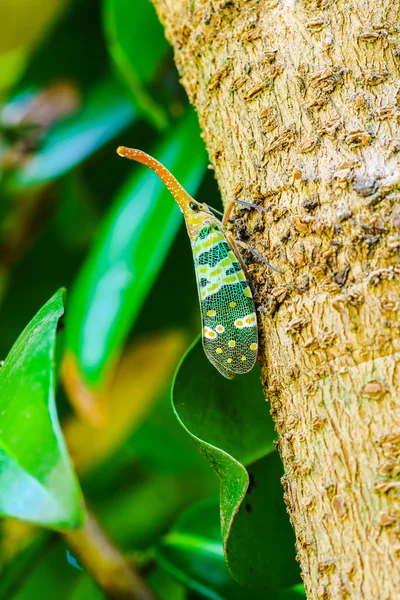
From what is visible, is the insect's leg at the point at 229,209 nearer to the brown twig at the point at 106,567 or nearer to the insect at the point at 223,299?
the insect at the point at 223,299

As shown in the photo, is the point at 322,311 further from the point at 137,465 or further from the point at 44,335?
the point at 137,465

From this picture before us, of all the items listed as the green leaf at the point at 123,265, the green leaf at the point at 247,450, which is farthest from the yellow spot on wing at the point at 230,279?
the green leaf at the point at 123,265

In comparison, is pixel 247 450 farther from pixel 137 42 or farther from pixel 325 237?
pixel 137 42

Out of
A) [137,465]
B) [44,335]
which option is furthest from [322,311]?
[137,465]

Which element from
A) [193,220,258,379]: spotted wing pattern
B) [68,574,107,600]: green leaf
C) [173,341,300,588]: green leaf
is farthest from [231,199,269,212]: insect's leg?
[68,574,107,600]: green leaf

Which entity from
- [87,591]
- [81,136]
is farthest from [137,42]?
[87,591]

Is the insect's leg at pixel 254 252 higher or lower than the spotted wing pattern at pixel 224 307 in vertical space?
higher
